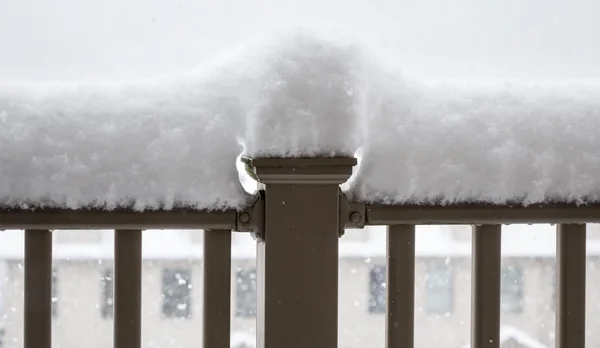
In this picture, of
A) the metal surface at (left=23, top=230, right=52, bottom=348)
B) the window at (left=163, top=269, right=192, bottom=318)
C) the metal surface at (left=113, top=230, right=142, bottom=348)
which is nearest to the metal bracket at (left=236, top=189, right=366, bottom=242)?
the metal surface at (left=113, top=230, right=142, bottom=348)

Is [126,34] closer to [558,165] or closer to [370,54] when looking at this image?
[370,54]

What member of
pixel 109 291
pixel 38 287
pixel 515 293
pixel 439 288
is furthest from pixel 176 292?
Answer: pixel 38 287

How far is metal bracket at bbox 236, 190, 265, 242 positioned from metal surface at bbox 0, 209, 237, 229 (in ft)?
0.03

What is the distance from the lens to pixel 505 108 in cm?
93

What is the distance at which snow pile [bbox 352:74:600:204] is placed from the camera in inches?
35.3

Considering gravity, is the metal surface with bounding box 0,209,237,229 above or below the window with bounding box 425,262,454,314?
above

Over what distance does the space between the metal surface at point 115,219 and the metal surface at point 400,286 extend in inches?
9.9

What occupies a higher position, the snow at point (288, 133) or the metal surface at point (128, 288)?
the snow at point (288, 133)

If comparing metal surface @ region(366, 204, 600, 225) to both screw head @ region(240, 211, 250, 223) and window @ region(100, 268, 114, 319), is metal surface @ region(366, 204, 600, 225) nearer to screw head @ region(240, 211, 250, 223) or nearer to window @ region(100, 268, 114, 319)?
screw head @ region(240, 211, 250, 223)

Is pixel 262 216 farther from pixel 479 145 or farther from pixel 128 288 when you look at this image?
pixel 479 145

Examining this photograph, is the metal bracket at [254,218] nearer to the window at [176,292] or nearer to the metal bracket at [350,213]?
the metal bracket at [350,213]

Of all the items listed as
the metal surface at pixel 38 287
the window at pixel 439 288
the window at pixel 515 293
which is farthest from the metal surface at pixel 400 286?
the window at pixel 439 288

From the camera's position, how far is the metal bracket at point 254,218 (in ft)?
2.92

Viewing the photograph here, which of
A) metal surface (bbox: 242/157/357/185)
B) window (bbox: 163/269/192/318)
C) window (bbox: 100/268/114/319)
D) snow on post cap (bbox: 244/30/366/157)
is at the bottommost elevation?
window (bbox: 163/269/192/318)
